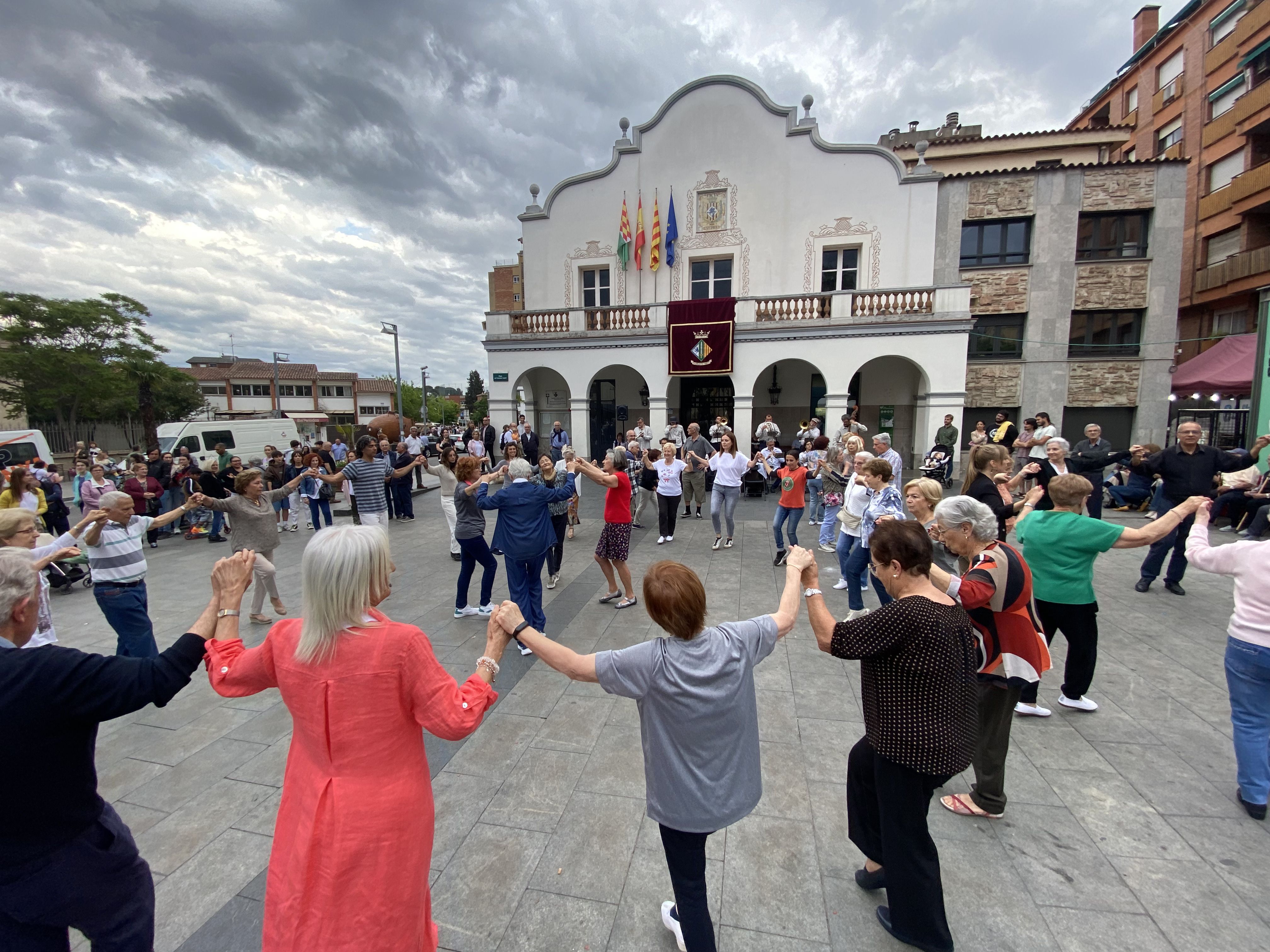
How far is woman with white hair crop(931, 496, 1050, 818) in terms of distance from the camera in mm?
2744

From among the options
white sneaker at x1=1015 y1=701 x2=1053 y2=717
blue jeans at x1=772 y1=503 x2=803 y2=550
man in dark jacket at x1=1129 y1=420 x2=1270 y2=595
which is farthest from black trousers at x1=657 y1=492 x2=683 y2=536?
man in dark jacket at x1=1129 y1=420 x2=1270 y2=595

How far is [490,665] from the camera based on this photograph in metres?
1.86

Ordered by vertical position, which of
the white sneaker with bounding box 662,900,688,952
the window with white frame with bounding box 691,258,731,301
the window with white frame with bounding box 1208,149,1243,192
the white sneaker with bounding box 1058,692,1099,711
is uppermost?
the window with white frame with bounding box 1208,149,1243,192

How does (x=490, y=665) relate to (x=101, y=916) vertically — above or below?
above

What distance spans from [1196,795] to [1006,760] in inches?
37.5

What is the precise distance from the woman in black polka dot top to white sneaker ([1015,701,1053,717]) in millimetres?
2363

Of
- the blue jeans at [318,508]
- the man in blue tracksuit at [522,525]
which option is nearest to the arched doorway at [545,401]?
the blue jeans at [318,508]

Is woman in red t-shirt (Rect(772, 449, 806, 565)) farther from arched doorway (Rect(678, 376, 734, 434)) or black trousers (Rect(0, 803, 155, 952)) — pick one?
arched doorway (Rect(678, 376, 734, 434))

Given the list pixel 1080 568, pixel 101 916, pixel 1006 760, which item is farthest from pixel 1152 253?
pixel 101 916

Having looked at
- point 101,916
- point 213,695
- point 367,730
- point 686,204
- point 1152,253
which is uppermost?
point 686,204

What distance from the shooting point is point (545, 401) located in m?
20.4

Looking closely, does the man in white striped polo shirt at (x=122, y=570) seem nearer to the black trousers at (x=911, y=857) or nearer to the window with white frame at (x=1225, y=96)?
the black trousers at (x=911, y=857)

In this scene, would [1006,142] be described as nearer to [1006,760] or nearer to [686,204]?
[686,204]

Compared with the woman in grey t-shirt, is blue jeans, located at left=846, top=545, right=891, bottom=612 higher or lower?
lower
